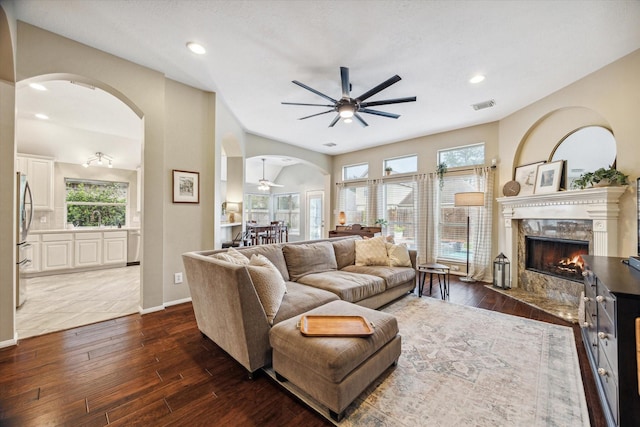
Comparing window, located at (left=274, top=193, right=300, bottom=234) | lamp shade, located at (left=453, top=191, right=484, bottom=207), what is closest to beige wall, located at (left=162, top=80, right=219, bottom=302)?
lamp shade, located at (left=453, top=191, right=484, bottom=207)

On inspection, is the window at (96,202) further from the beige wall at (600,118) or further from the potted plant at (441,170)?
the beige wall at (600,118)

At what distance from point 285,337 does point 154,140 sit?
9.34ft

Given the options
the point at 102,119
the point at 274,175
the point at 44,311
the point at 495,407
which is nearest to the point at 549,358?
the point at 495,407

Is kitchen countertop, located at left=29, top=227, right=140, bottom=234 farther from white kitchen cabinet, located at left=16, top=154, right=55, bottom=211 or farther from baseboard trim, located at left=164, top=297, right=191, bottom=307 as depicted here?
baseboard trim, located at left=164, top=297, right=191, bottom=307

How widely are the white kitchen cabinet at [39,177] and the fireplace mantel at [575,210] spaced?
27.4 feet

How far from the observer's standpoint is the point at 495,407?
158 centimetres

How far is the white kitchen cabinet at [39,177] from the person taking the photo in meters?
4.65

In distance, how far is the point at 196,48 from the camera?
102 inches

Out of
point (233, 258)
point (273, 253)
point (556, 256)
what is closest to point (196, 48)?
point (233, 258)

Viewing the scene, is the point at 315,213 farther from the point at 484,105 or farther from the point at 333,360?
the point at 333,360

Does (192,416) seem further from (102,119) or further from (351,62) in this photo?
(102,119)

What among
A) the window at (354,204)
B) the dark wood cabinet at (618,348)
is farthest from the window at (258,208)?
the dark wood cabinet at (618,348)

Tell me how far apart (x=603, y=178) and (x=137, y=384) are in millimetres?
4955

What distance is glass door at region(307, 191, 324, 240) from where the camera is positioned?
28.0ft
